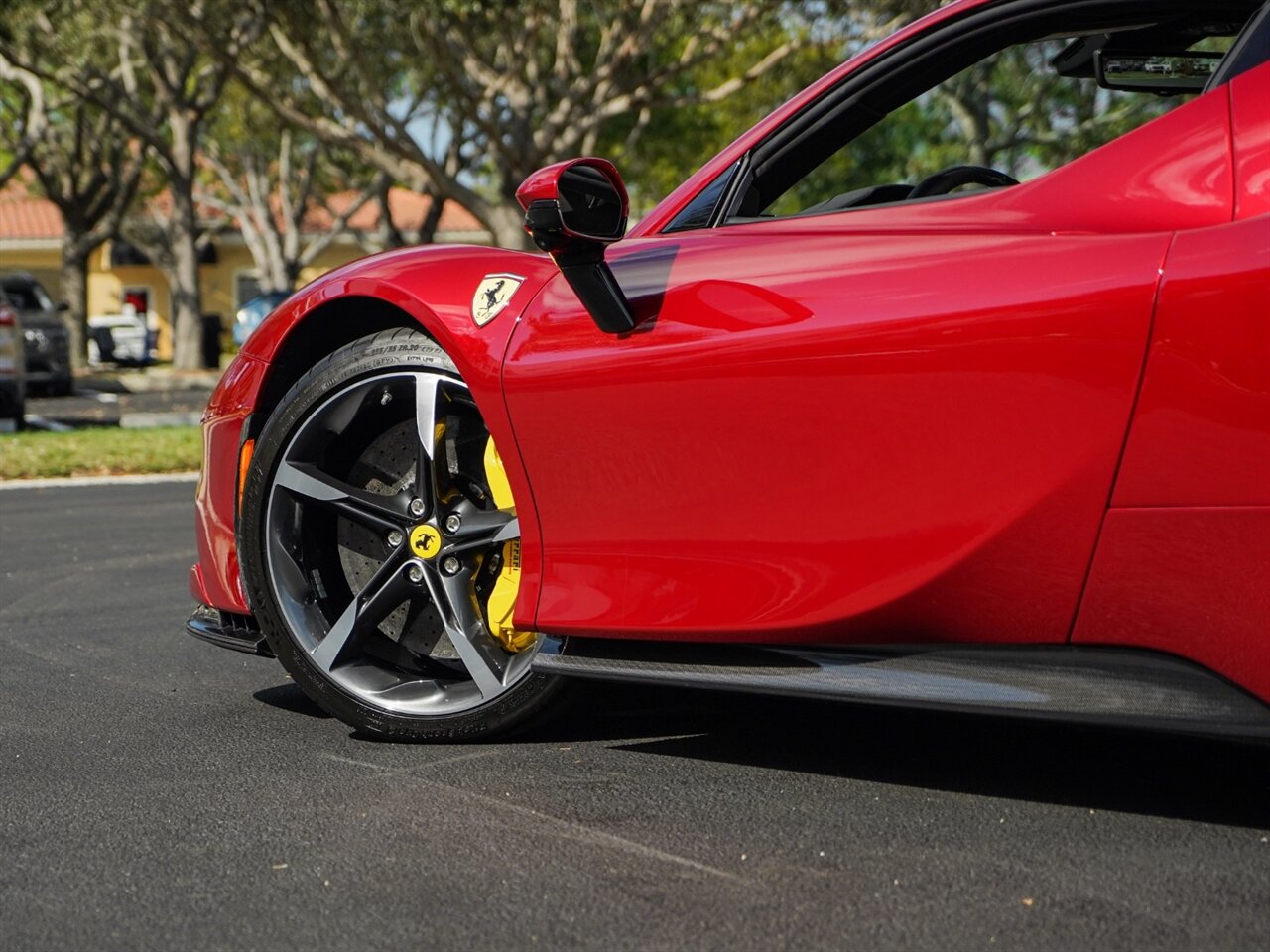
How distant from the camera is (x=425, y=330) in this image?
137 inches

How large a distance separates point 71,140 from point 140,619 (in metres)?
37.0

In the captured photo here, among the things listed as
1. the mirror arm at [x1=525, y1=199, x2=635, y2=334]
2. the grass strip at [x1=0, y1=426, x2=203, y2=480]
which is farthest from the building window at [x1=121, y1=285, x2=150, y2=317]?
the mirror arm at [x1=525, y1=199, x2=635, y2=334]

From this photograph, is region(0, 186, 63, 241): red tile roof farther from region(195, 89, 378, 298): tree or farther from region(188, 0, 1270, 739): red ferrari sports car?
region(188, 0, 1270, 739): red ferrari sports car

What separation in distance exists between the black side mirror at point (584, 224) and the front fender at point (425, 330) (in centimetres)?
22

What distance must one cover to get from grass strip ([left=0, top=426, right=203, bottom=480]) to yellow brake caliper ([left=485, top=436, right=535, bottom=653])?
808 centimetres

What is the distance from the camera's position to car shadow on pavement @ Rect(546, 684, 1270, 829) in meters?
3.00

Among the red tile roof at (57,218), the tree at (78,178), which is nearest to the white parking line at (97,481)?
the tree at (78,178)

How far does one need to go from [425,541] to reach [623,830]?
80 cm

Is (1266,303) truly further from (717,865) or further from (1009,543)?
(717,865)

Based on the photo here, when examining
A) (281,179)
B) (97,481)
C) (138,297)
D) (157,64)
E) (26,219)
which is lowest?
(138,297)

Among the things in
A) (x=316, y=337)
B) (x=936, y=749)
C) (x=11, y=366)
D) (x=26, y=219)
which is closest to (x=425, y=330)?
(x=316, y=337)

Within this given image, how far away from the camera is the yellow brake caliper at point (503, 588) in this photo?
3355 millimetres

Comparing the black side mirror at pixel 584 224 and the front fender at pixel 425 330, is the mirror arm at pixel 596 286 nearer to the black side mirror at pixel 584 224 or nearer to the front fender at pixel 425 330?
the black side mirror at pixel 584 224

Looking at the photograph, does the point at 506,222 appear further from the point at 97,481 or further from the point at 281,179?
the point at 281,179
